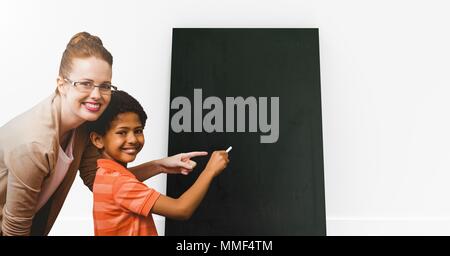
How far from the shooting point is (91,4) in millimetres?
2223

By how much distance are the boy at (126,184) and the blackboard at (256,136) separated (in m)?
0.05

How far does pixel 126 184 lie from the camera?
1.97 metres

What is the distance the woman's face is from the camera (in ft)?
6.70

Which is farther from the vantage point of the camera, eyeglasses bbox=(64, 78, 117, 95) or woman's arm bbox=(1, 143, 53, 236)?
eyeglasses bbox=(64, 78, 117, 95)

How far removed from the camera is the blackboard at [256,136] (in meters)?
1.94

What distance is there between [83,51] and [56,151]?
577 mm

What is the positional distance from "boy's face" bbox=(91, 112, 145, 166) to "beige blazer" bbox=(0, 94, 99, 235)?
0.23 feet

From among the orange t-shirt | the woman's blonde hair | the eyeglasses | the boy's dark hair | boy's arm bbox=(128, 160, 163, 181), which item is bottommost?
the orange t-shirt

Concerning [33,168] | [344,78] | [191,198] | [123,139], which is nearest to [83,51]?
[123,139]

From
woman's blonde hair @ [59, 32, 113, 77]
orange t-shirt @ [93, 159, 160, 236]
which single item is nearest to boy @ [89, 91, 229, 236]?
orange t-shirt @ [93, 159, 160, 236]

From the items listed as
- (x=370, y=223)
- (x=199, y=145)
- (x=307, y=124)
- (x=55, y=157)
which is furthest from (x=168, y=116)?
(x=370, y=223)

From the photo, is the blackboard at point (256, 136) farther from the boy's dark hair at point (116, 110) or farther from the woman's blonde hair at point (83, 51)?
the woman's blonde hair at point (83, 51)

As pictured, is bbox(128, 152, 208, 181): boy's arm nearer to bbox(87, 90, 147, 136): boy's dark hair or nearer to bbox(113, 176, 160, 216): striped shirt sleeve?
bbox(113, 176, 160, 216): striped shirt sleeve

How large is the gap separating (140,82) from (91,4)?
570mm
